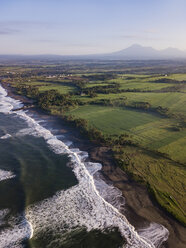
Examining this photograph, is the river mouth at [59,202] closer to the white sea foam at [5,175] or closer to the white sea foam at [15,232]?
the white sea foam at [15,232]

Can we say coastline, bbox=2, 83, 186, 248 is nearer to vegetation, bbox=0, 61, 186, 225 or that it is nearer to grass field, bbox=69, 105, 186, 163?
vegetation, bbox=0, 61, 186, 225

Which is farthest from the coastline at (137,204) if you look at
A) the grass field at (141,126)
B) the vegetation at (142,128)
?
the grass field at (141,126)

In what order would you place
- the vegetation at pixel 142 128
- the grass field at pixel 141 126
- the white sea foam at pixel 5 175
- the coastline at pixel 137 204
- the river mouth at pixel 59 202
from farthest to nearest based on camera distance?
the grass field at pixel 141 126 < the white sea foam at pixel 5 175 < the vegetation at pixel 142 128 < the coastline at pixel 137 204 < the river mouth at pixel 59 202

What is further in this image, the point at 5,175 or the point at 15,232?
the point at 5,175

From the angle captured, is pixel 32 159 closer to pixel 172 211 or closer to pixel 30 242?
pixel 30 242

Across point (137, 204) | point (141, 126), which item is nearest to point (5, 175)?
point (137, 204)

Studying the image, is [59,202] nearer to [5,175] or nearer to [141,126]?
[5,175]
